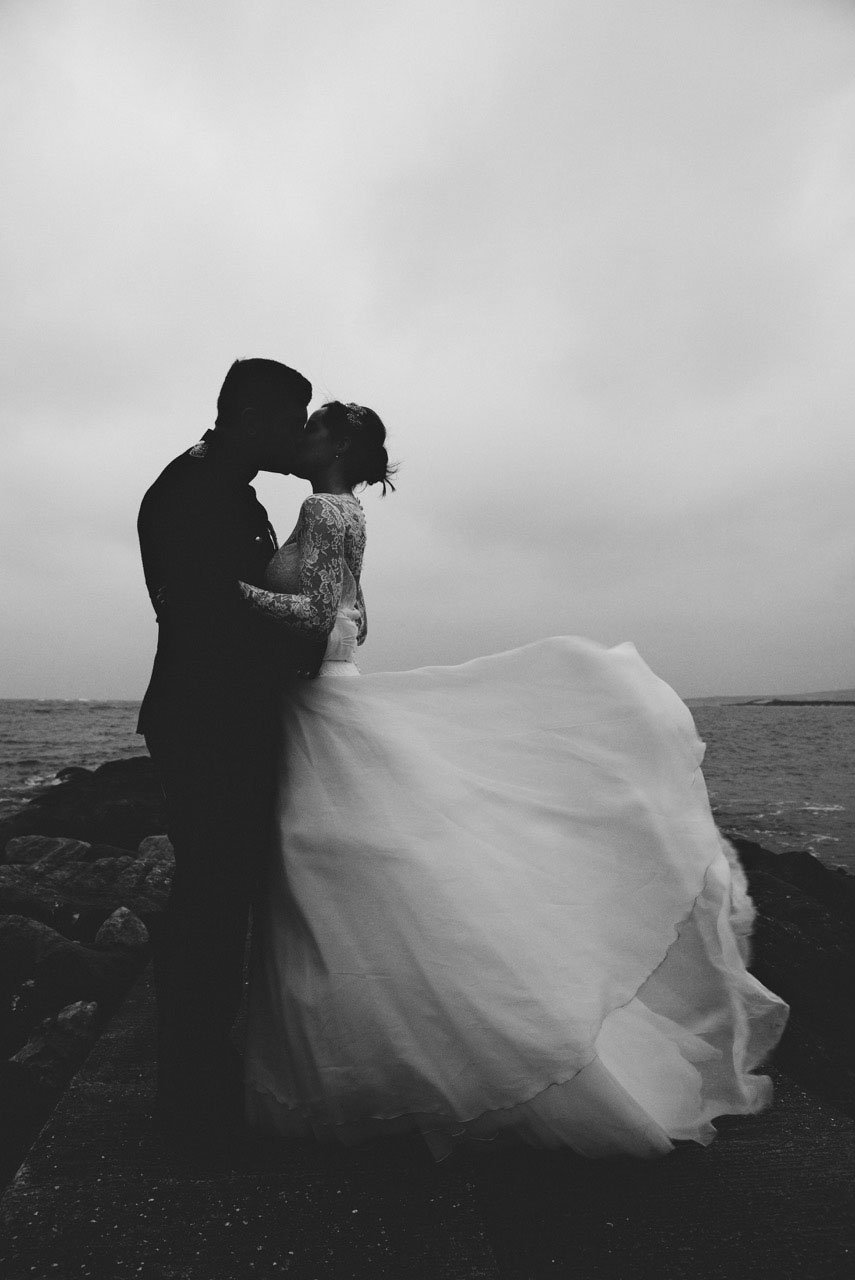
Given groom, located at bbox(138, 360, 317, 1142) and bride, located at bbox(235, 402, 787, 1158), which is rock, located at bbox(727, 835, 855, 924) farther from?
groom, located at bbox(138, 360, 317, 1142)

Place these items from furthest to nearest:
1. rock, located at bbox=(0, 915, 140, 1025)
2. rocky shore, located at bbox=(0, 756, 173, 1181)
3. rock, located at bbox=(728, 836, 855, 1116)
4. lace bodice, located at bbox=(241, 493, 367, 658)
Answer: rock, located at bbox=(0, 915, 140, 1025)
rock, located at bbox=(728, 836, 855, 1116)
rocky shore, located at bbox=(0, 756, 173, 1181)
lace bodice, located at bbox=(241, 493, 367, 658)

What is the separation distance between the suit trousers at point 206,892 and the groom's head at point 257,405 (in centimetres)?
106

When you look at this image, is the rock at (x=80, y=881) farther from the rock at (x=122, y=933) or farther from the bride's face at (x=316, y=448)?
the bride's face at (x=316, y=448)

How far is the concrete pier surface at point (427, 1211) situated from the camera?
6.70ft

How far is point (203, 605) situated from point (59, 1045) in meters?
2.42

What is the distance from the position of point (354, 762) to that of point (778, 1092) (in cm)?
208

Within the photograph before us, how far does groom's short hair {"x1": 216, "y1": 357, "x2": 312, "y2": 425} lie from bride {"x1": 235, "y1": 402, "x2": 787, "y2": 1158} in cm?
30

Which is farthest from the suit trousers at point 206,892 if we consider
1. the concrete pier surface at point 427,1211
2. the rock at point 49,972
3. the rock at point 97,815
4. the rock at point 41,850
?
the rock at point 97,815

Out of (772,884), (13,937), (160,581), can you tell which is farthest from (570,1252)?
(772,884)

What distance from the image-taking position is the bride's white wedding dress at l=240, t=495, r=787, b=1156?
2.34m

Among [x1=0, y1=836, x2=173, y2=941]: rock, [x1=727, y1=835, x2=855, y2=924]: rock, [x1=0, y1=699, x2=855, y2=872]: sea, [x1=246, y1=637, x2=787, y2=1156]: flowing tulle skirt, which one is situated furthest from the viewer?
[x1=0, y1=699, x2=855, y2=872]: sea

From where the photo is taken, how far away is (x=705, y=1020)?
9.36 ft

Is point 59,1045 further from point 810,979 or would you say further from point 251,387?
point 810,979

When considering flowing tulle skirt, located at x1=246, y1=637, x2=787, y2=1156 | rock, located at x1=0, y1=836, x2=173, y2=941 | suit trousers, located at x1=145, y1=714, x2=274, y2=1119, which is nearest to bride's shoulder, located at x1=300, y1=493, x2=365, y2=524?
flowing tulle skirt, located at x1=246, y1=637, x2=787, y2=1156
